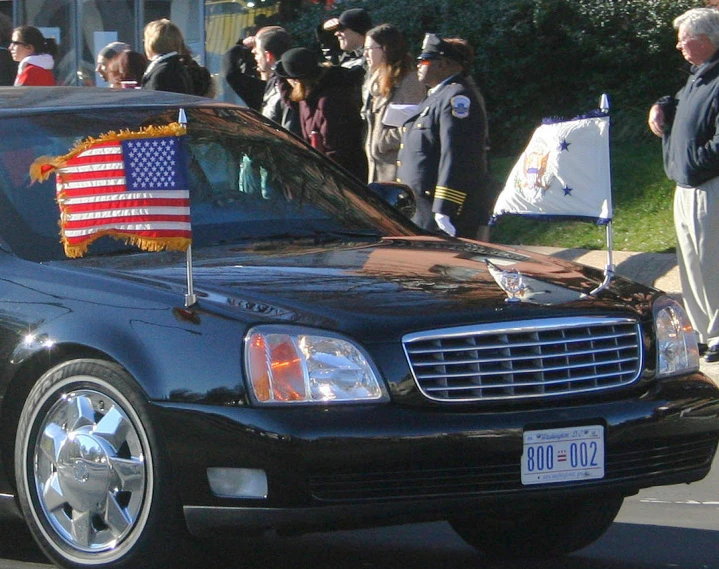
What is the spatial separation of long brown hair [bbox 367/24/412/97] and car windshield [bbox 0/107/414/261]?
3.17 meters

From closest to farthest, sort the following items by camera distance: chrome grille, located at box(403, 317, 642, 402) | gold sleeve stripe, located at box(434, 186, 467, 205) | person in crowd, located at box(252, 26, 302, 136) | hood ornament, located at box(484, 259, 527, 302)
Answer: chrome grille, located at box(403, 317, 642, 402) → hood ornament, located at box(484, 259, 527, 302) → gold sleeve stripe, located at box(434, 186, 467, 205) → person in crowd, located at box(252, 26, 302, 136)

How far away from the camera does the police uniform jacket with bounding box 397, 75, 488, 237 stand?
8.86 m

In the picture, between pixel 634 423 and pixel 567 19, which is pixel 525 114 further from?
pixel 634 423

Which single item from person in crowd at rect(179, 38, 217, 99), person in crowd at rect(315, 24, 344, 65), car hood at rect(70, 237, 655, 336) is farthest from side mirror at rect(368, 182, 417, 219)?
person in crowd at rect(315, 24, 344, 65)

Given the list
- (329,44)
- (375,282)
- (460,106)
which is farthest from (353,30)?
(375,282)

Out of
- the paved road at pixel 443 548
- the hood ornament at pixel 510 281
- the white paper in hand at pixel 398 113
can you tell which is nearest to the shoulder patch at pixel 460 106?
the white paper in hand at pixel 398 113

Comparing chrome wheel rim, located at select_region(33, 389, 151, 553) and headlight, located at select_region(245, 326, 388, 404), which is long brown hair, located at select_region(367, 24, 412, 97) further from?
headlight, located at select_region(245, 326, 388, 404)

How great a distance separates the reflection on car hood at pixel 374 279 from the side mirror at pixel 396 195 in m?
0.79

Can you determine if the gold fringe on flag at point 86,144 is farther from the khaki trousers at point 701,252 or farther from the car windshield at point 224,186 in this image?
the khaki trousers at point 701,252

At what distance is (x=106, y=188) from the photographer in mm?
5195

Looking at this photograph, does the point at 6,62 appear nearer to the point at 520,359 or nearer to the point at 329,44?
the point at 329,44

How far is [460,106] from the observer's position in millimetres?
8891

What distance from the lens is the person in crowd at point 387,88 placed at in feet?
32.2

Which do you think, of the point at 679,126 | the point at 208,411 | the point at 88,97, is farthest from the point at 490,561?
the point at 679,126
